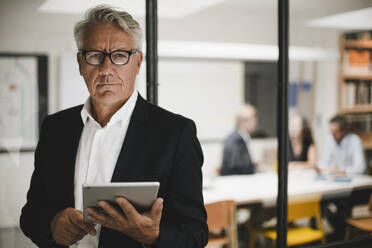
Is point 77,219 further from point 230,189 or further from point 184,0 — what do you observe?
point 184,0

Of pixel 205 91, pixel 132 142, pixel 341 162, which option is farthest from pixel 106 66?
pixel 205 91

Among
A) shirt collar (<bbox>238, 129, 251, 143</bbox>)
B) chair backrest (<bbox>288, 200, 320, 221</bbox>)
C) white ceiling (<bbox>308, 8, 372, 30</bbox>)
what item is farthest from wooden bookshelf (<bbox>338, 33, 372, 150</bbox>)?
chair backrest (<bbox>288, 200, 320, 221</bbox>)

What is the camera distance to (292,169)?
4.70 meters

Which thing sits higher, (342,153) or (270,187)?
(342,153)

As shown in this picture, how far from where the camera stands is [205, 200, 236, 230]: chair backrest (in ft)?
9.98

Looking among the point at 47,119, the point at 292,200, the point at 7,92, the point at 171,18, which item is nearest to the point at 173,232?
the point at 47,119

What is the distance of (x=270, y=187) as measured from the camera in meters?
4.18

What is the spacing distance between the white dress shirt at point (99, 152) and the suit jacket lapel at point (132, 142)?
4 centimetres

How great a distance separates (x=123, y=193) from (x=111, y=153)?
0.36 meters

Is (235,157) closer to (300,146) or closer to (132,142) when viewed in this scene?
(300,146)

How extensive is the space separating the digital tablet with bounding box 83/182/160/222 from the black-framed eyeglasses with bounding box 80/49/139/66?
55cm

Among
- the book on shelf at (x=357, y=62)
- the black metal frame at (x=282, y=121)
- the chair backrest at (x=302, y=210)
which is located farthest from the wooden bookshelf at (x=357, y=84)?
the black metal frame at (x=282, y=121)

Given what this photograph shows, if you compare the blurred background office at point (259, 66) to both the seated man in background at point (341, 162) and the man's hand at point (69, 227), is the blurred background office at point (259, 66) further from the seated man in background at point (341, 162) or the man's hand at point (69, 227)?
the man's hand at point (69, 227)

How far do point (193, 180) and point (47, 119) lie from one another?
0.72 metres
